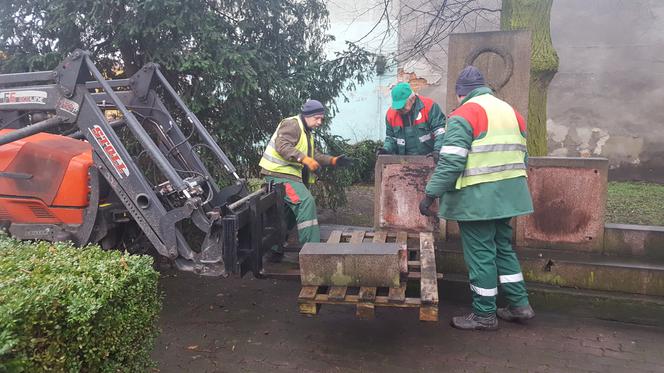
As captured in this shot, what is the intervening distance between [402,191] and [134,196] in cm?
250

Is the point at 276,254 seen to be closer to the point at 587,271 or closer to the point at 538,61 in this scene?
the point at 587,271

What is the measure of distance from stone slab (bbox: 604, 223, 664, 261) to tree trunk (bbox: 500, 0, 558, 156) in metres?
1.85

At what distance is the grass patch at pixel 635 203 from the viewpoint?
701cm

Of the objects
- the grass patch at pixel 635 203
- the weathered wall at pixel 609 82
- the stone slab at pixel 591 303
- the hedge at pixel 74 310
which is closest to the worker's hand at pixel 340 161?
the stone slab at pixel 591 303

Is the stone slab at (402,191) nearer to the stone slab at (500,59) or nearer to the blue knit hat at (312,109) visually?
the blue knit hat at (312,109)

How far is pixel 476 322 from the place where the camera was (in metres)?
3.84

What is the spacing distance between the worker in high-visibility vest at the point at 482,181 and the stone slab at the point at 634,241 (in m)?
1.34

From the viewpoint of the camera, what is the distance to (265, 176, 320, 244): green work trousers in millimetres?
4699

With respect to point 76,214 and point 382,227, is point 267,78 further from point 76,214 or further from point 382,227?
point 76,214

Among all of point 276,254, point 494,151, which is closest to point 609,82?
point 494,151

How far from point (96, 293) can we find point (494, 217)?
259 centimetres

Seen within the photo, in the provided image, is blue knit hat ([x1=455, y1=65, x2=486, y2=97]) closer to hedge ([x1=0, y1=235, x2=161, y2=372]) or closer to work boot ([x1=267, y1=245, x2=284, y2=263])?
work boot ([x1=267, y1=245, x2=284, y2=263])

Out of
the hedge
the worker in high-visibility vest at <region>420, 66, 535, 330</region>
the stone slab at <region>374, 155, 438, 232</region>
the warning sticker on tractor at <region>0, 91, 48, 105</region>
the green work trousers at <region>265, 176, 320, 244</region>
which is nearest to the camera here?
the hedge

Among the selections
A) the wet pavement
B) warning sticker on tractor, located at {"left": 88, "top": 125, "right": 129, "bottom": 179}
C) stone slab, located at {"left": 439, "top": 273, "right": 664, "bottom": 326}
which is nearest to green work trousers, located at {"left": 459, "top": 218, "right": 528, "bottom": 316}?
the wet pavement
